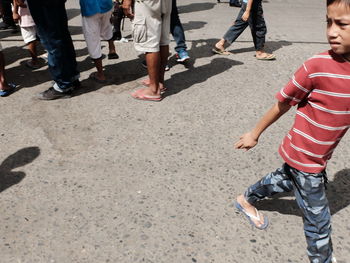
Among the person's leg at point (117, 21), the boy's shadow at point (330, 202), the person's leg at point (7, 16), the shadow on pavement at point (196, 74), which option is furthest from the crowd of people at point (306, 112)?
the person's leg at point (7, 16)

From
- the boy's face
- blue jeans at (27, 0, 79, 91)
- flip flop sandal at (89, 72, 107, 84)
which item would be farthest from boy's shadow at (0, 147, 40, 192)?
the boy's face

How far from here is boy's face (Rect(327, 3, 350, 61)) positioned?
155 cm

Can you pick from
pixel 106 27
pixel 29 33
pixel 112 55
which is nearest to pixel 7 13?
pixel 29 33

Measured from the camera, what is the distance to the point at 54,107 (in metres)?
3.76

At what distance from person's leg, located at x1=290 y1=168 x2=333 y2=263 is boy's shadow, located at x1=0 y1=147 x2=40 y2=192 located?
6.86 ft

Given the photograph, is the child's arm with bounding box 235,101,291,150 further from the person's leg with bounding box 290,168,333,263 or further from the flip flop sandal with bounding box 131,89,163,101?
the flip flop sandal with bounding box 131,89,163,101

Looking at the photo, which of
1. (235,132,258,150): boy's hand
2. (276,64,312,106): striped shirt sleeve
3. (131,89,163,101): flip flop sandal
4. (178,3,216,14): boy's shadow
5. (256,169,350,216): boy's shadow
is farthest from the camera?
(178,3,216,14): boy's shadow

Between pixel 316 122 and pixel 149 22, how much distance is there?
7.45ft

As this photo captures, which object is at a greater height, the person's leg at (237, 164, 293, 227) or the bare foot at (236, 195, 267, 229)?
the person's leg at (237, 164, 293, 227)

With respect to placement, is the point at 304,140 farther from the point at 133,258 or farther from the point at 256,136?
the point at 133,258

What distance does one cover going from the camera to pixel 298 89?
68.3 inches

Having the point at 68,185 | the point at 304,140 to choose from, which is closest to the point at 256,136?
the point at 304,140

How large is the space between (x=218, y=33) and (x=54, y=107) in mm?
3565

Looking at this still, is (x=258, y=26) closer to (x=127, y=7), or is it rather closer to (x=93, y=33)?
(x=127, y=7)
